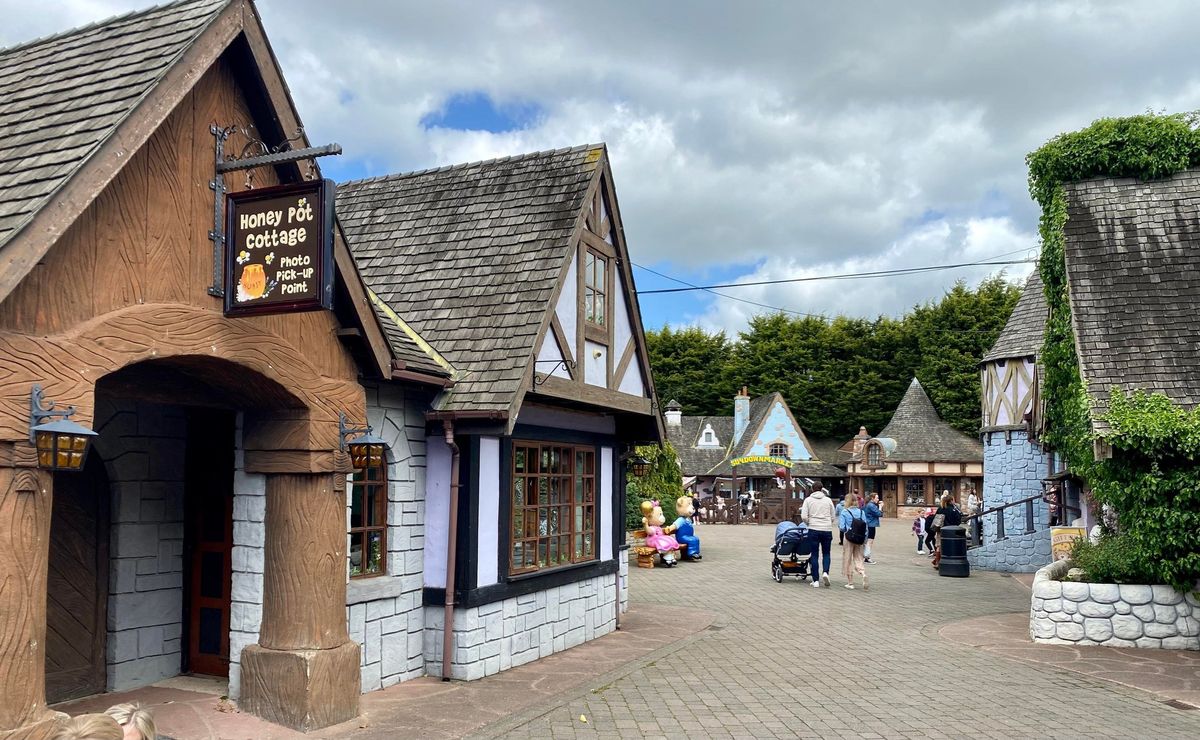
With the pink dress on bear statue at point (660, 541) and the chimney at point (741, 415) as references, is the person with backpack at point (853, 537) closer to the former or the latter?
the pink dress on bear statue at point (660, 541)

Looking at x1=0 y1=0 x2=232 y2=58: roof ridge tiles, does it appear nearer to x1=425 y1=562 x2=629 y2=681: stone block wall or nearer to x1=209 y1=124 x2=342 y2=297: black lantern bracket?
x1=209 y1=124 x2=342 y2=297: black lantern bracket

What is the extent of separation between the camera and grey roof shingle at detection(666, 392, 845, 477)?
48.9m

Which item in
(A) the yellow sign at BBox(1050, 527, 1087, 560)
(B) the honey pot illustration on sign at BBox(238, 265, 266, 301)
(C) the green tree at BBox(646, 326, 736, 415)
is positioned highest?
(C) the green tree at BBox(646, 326, 736, 415)

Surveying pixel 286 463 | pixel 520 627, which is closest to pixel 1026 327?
pixel 520 627

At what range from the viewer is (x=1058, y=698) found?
8984 mm

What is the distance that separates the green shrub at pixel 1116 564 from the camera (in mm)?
11695

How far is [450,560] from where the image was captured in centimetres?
939

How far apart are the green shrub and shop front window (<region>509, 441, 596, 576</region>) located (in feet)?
20.0

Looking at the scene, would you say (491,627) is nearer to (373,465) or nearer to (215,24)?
(373,465)

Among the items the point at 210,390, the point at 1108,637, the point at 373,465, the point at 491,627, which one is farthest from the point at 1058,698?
the point at 210,390

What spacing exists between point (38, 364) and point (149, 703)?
361 cm

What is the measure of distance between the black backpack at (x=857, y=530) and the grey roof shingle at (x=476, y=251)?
A: 8.53 metres

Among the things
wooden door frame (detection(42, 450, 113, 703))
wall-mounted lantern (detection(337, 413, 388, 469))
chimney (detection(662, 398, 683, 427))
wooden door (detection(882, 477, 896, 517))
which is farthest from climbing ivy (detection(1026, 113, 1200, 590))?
chimney (detection(662, 398, 683, 427))

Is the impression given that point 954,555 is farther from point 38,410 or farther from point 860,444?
Answer: point 860,444
